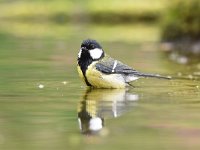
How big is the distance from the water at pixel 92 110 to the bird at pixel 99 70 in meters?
0.17

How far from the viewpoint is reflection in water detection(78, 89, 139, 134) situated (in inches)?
317

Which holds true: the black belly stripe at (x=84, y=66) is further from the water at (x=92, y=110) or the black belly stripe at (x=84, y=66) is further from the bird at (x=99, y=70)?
the water at (x=92, y=110)

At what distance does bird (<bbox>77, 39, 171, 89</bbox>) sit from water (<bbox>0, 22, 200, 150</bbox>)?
173mm

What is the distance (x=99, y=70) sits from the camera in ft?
36.8

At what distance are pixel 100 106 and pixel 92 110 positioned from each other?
39 centimetres

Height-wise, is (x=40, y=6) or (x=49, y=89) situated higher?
(x=40, y=6)

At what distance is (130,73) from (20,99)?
2.00 metres

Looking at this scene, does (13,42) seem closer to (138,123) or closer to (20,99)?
(20,99)

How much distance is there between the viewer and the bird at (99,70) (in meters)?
11.2

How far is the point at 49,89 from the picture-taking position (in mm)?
11414

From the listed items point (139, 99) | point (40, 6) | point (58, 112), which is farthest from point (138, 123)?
point (40, 6)

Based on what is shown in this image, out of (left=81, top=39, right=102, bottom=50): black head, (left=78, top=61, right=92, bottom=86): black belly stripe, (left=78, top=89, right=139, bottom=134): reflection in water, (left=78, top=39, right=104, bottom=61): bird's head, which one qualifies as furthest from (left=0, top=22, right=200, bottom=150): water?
(left=81, top=39, right=102, bottom=50): black head

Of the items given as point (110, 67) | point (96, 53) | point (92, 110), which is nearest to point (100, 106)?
point (92, 110)

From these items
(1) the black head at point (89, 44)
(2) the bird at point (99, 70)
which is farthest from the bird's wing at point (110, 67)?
(1) the black head at point (89, 44)
